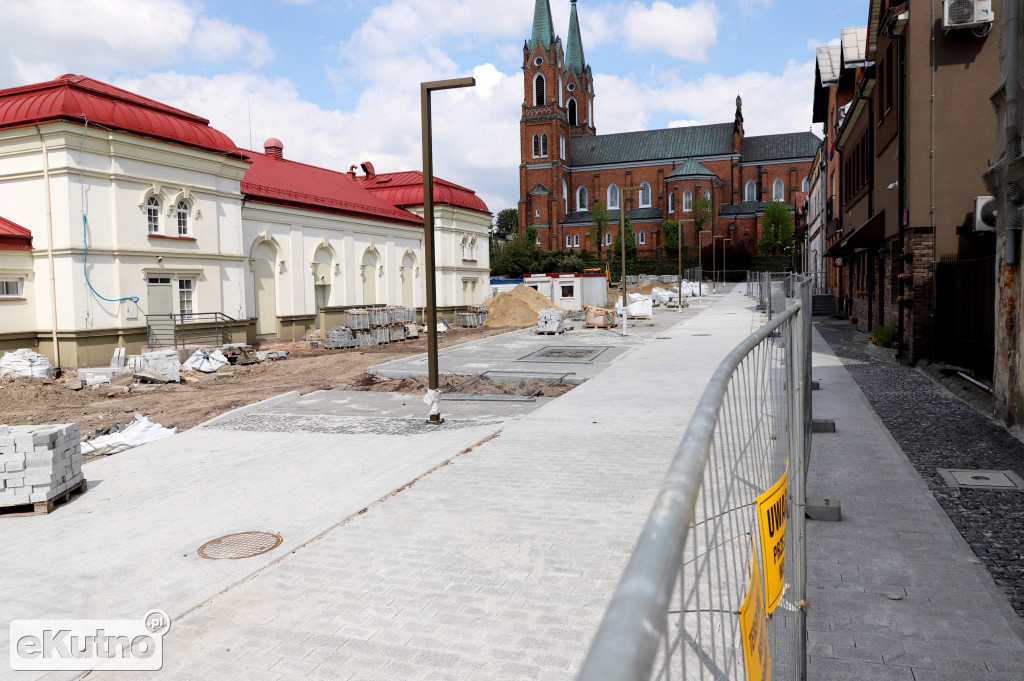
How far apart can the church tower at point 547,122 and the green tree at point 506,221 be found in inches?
1670

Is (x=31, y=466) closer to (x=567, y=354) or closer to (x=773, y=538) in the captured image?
(x=773, y=538)

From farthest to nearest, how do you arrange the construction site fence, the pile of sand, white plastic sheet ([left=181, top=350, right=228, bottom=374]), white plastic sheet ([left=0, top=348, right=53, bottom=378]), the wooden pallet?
the pile of sand < white plastic sheet ([left=181, top=350, right=228, bottom=374]) < white plastic sheet ([left=0, top=348, right=53, bottom=378]) < the wooden pallet < the construction site fence

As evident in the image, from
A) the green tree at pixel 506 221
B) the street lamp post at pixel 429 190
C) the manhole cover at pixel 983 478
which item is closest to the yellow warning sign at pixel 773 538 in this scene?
the manhole cover at pixel 983 478

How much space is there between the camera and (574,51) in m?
120

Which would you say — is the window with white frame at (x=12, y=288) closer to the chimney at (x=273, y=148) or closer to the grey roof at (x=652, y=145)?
the chimney at (x=273, y=148)

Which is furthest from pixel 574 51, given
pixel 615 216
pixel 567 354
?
pixel 567 354

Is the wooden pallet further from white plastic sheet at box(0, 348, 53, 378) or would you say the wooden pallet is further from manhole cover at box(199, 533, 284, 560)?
white plastic sheet at box(0, 348, 53, 378)

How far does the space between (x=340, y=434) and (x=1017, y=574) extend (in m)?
8.89

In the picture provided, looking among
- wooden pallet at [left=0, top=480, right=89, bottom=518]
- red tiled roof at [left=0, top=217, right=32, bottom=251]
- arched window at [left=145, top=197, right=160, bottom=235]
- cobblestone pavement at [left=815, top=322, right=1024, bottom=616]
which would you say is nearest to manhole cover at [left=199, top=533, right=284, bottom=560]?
wooden pallet at [left=0, top=480, right=89, bottom=518]

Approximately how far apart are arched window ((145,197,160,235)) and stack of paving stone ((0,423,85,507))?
20.1 meters

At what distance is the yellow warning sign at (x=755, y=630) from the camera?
2.36 metres

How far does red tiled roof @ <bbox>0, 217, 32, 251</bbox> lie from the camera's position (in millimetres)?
22859

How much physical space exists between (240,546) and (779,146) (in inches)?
4648

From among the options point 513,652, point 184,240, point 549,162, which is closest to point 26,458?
point 513,652
